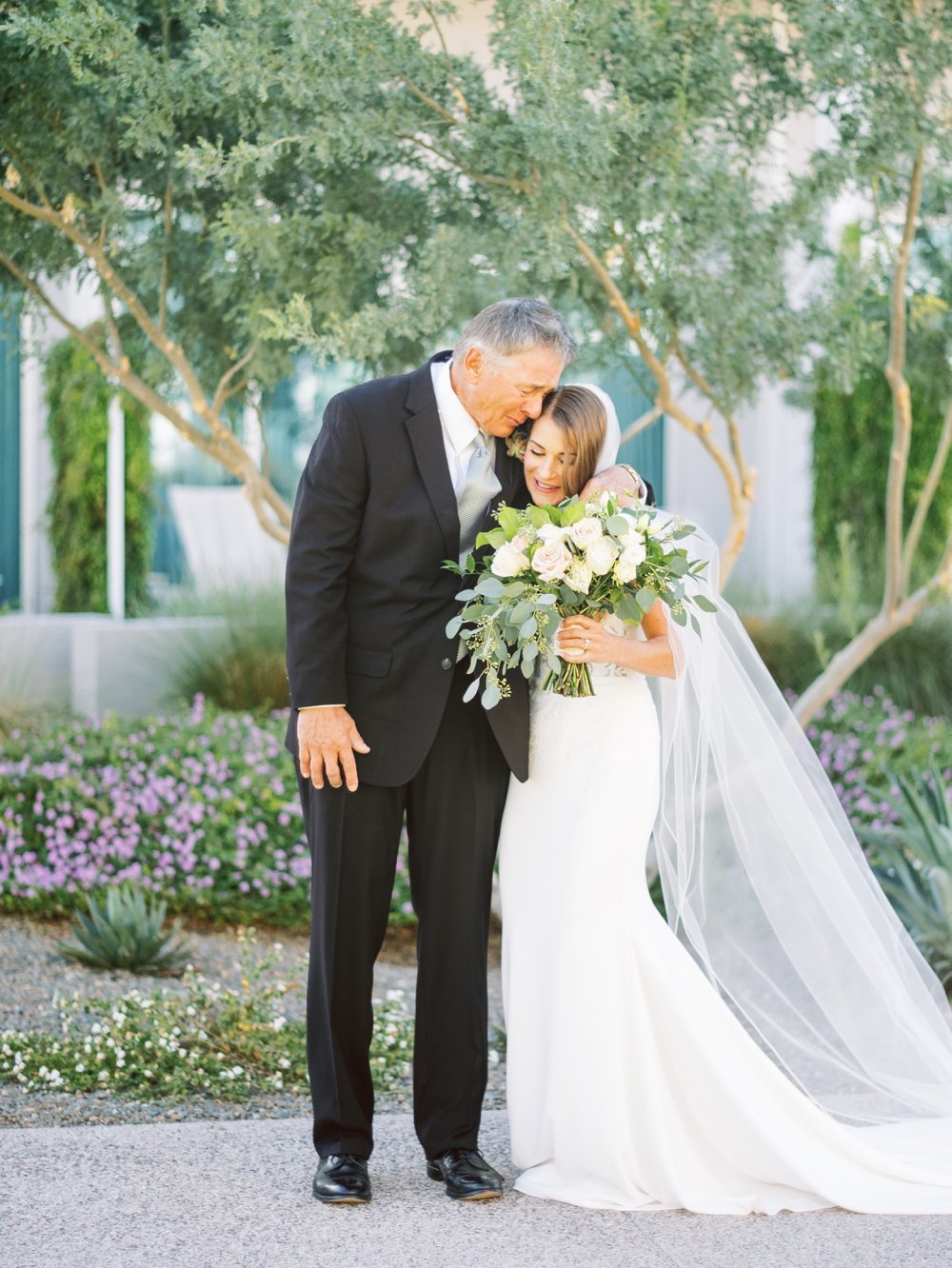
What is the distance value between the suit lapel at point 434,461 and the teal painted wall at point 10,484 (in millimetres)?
6908

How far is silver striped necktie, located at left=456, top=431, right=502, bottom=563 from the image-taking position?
140 inches

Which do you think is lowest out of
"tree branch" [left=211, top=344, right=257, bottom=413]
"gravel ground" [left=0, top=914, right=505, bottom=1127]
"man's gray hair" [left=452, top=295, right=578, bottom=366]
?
"gravel ground" [left=0, top=914, right=505, bottom=1127]

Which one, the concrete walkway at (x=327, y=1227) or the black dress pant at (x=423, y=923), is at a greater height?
the black dress pant at (x=423, y=923)

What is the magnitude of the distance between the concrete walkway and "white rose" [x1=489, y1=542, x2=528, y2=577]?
1.47m

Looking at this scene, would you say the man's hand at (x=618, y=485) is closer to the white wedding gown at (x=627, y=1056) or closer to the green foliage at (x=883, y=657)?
the white wedding gown at (x=627, y=1056)

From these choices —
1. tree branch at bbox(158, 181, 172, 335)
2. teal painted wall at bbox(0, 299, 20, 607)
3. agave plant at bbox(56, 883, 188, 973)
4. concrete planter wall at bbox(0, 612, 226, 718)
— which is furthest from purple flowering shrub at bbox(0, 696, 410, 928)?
teal painted wall at bbox(0, 299, 20, 607)

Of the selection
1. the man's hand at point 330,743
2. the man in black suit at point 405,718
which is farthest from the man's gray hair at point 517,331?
the man's hand at point 330,743

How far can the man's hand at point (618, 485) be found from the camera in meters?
3.38

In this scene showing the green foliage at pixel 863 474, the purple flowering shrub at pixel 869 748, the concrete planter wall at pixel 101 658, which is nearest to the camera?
the purple flowering shrub at pixel 869 748

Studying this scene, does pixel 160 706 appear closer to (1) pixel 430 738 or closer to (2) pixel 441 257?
(2) pixel 441 257

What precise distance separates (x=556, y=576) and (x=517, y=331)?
25.5 inches

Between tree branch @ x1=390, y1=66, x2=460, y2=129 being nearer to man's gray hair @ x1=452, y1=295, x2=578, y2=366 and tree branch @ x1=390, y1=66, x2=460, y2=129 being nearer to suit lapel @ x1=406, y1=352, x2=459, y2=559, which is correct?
man's gray hair @ x1=452, y1=295, x2=578, y2=366

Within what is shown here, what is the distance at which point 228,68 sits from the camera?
455 cm

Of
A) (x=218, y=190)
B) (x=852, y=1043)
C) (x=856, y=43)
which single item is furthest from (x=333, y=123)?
(x=852, y=1043)
